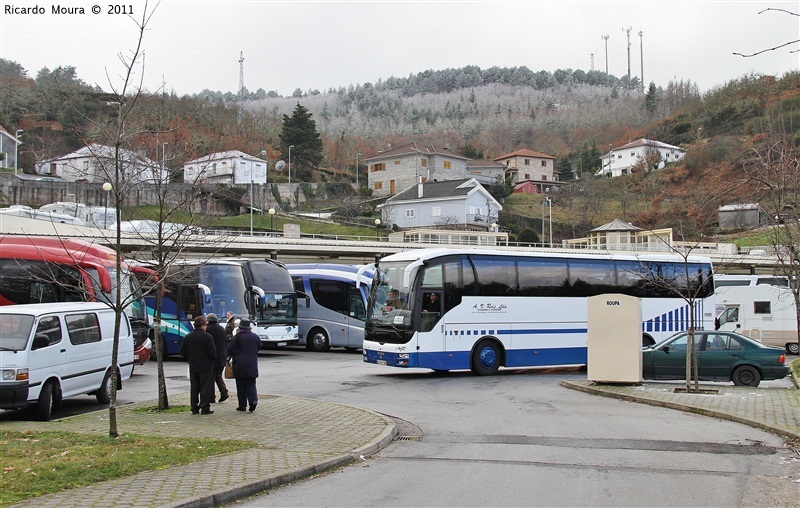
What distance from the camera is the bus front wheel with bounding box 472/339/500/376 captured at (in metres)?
21.4

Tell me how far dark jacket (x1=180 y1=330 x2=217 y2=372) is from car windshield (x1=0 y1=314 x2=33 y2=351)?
2883mm

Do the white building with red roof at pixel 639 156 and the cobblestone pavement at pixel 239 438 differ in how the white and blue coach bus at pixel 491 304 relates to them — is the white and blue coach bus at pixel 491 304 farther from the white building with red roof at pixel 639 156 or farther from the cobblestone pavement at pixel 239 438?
the white building with red roof at pixel 639 156

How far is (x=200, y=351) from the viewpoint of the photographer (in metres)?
12.9

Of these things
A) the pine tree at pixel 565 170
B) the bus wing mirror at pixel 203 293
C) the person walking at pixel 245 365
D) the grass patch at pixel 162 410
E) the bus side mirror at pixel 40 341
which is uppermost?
the pine tree at pixel 565 170

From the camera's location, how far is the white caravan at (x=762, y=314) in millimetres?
36219

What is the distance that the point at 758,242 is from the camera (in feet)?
234

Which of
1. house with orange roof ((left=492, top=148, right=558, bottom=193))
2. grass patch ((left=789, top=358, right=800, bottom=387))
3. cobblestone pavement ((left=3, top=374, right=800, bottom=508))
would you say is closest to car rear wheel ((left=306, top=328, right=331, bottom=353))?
cobblestone pavement ((left=3, top=374, right=800, bottom=508))

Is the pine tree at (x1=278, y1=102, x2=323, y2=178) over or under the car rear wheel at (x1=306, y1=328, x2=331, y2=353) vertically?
over

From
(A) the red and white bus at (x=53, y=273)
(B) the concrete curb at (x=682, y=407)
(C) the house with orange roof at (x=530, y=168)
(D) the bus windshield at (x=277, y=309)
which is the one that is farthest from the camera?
(C) the house with orange roof at (x=530, y=168)

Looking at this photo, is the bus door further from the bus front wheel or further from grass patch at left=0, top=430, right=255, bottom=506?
grass patch at left=0, top=430, right=255, bottom=506

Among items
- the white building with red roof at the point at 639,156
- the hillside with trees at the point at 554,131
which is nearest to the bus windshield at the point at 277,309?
the hillside with trees at the point at 554,131

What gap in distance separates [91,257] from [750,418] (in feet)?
59.6

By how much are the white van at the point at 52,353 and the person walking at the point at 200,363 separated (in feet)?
8.72

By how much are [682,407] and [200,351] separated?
9246 millimetres
